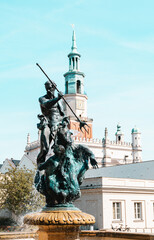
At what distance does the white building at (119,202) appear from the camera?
99.8ft

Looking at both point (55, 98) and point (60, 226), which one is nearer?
point (60, 226)

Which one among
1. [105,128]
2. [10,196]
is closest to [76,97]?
[105,128]

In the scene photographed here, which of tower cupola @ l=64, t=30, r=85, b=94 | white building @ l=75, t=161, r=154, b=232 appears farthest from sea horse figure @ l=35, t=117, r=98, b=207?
tower cupola @ l=64, t=30, r=85, b=94

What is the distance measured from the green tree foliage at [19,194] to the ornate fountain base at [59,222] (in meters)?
26.0

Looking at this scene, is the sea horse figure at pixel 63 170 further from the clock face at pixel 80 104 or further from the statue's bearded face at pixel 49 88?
the clock face at pixel 80 104

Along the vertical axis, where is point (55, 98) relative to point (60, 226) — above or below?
above

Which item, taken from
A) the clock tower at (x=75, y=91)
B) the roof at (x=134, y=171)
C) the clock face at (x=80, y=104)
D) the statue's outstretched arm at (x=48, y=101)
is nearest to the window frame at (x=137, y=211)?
the roof at (x=134, y=171)

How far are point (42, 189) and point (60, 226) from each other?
1.52m

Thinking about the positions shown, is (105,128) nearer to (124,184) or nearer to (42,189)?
(124,184)

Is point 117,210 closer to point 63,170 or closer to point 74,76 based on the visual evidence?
point 63,170

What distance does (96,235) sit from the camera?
14.6m

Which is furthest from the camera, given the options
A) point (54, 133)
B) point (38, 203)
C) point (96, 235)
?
point (38, 203)

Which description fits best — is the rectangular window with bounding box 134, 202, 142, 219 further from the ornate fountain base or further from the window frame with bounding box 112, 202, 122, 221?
the ornate fountain base

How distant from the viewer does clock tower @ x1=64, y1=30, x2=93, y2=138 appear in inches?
2872
